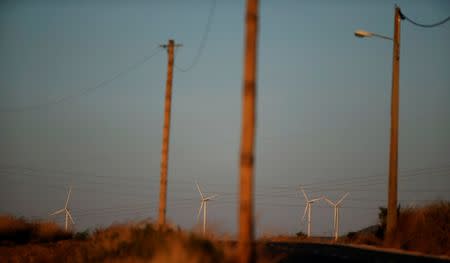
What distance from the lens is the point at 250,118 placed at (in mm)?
10867

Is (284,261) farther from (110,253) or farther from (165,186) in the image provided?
(165,186)

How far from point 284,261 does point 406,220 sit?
11.0 m

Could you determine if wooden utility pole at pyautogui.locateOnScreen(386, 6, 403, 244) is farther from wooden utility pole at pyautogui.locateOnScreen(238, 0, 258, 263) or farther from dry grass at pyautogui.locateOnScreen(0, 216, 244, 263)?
wooden utility pole at pyautogui.locateOnScreen(238, 0, 258, 263)

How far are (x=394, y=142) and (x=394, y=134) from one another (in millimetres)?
321

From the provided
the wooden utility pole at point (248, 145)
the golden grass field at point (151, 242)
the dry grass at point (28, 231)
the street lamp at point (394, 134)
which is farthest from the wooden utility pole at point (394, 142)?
the dry grass at point (28, 231)

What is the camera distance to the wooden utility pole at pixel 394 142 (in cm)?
2445

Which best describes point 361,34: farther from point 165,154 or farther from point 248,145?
point 248,145

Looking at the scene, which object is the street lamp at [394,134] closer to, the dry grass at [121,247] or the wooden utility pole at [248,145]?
the dry grass at [121,247]

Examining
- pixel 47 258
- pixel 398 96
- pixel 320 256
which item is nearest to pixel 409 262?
pixel 320 256

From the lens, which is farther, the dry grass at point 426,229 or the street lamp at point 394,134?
the street lamp at point 394,134

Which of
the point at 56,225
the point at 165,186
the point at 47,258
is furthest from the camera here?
the point at 56,225

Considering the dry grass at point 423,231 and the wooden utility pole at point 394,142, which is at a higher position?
the wooden utility pole at point 394,142

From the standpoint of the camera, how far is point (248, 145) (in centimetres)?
1076

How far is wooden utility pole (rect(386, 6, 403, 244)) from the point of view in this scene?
80.2 ft
